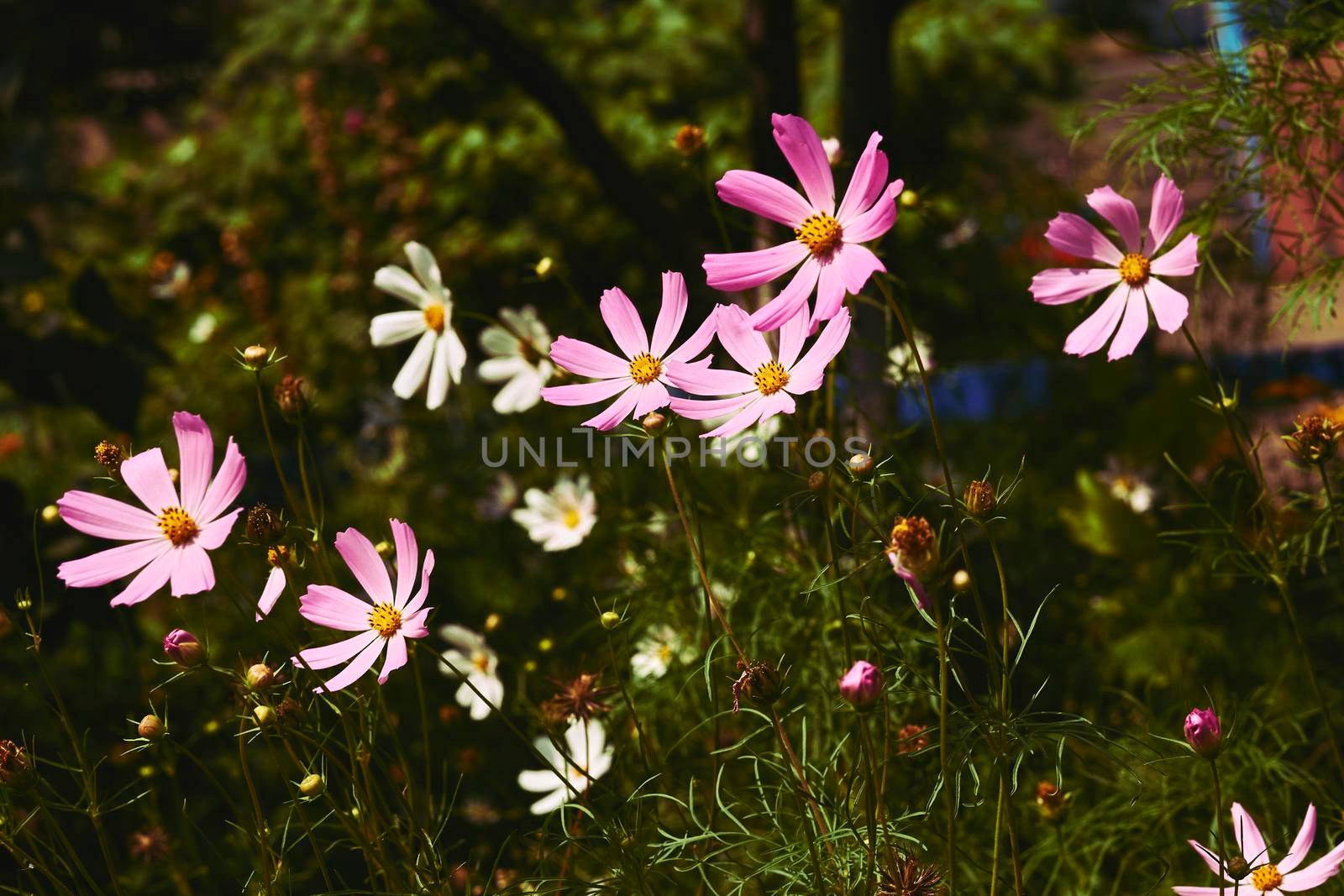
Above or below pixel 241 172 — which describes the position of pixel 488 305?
below

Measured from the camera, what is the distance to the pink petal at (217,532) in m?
0.65

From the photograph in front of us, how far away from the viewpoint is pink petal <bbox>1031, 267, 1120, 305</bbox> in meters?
0.81

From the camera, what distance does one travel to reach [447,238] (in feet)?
10.5

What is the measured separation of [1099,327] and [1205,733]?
29cm

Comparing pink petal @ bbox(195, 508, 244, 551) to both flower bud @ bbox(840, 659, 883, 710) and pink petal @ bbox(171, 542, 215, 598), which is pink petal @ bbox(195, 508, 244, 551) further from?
flower bud @ bbox(840, 659, 883, 710)

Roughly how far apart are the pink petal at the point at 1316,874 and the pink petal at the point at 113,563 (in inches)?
29.6

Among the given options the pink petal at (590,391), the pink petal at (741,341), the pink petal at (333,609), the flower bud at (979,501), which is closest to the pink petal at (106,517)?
the pink petal at (333,609)

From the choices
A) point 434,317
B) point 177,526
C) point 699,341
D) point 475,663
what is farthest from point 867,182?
point 475,663

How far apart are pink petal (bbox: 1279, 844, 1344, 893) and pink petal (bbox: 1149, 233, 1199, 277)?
1.23 ft

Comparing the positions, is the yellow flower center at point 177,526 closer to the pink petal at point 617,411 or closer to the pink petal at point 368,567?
the pink petal at point 368,567

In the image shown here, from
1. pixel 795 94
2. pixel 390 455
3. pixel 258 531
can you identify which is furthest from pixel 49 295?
pixel 258 531

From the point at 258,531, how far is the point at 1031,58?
10.6 ft

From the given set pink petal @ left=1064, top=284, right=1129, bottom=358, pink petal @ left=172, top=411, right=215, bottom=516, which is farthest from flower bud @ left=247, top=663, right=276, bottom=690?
pink petal @ left=1064, top=284, right=1129, bottom=358

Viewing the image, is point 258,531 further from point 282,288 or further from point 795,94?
point 282,288
